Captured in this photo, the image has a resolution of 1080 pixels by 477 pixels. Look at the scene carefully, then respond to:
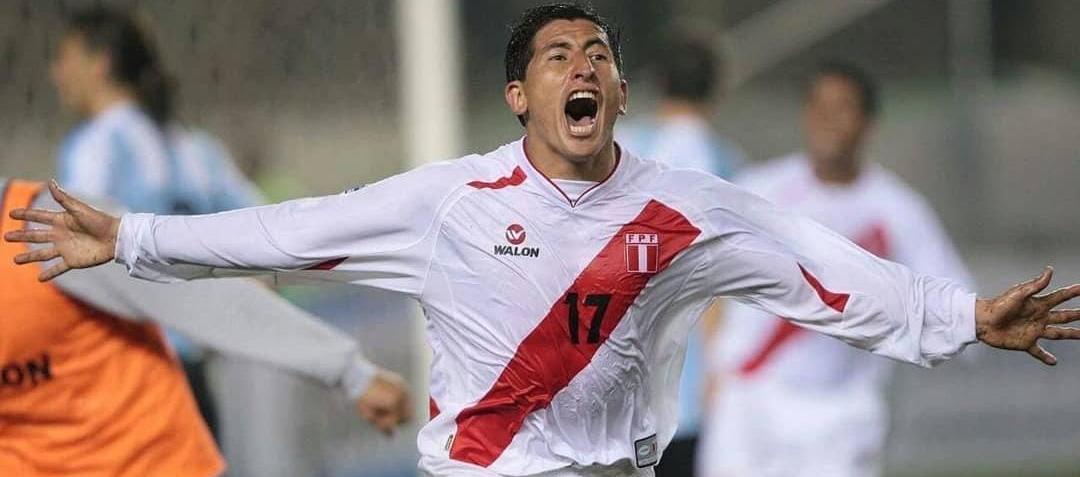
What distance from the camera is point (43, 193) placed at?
4859mm

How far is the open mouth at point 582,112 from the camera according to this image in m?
4.43

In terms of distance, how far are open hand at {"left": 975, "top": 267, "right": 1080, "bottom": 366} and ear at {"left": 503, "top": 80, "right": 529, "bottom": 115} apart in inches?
40.7

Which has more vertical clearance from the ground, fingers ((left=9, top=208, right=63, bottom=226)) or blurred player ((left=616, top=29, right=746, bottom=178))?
fingers ((left=9, top=208, right=63, bottom=226))

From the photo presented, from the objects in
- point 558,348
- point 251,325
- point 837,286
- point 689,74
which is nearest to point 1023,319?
point 837,286

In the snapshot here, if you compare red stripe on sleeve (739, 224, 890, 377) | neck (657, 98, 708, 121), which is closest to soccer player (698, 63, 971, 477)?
red stripe on sleeve (739, 224, 890, 377)

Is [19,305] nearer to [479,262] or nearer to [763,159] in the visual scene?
[479,262]

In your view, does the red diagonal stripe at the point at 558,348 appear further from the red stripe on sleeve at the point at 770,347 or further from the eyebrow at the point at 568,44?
the red stripe on sleeve at the point at 770,347

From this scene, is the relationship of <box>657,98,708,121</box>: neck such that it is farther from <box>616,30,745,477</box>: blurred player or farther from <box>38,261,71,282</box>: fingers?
<box>38,261,71,282</box>: fingers

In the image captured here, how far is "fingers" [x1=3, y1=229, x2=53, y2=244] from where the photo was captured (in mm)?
4420

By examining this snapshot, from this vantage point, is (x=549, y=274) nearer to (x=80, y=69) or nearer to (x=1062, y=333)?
(x=1062, y=333)

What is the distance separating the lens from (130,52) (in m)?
7.14

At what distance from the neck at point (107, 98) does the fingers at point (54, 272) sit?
275cm

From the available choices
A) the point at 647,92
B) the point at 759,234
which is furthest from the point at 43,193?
the point at 647,92

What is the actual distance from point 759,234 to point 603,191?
0.35 m
